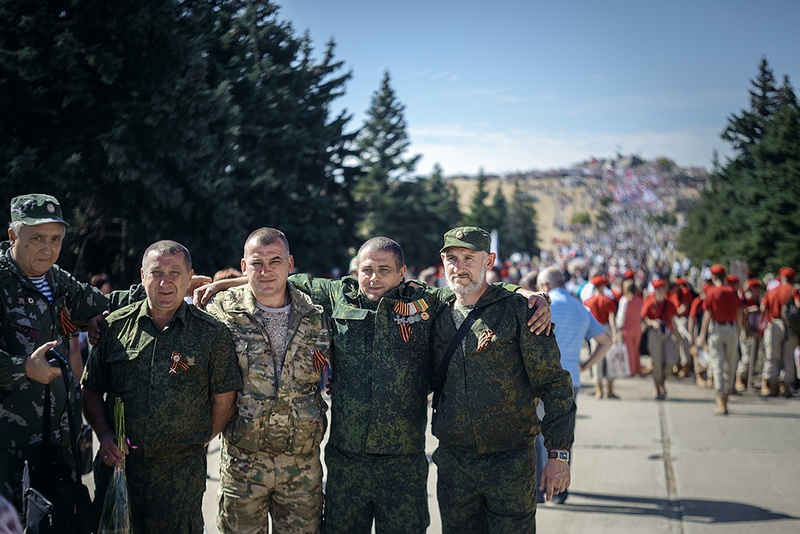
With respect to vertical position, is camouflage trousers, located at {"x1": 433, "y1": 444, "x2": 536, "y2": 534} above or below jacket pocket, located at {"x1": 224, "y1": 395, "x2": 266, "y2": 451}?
below

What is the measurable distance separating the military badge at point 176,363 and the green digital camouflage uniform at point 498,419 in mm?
1419

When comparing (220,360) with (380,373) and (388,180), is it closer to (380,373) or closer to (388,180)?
(380,373)

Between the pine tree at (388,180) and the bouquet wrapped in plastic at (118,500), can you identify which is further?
the pine tree at (388,180)

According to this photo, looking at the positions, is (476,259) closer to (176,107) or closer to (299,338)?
(299,338)

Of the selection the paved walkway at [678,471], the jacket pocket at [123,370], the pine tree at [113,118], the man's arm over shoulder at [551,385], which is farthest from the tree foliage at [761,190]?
the jacket pocket at [123,370]

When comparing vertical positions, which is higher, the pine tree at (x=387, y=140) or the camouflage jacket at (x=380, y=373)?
the pine tree at (x=387, y=140)

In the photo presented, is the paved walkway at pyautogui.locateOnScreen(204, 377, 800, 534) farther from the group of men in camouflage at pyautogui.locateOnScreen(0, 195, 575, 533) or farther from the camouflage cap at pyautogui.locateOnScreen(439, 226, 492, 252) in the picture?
the camouflage cap at pyautogui.locateOnScreen(439, 226, 492, 252)

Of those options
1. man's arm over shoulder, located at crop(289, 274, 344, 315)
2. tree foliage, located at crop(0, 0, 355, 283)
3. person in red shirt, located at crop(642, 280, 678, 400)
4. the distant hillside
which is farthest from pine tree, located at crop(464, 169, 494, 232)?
the distant hillside

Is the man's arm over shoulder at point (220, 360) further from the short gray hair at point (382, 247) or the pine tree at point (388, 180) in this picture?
the pine tree at point (388, 180)

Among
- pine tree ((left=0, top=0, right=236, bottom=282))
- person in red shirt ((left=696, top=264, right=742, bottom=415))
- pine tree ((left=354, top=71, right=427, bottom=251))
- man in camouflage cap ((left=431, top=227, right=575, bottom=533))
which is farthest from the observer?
pine tree ((left=354, top=71, right=427, bottom=251))

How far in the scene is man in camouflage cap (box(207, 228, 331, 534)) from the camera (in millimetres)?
3430

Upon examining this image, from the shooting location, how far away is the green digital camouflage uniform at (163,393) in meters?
3.27

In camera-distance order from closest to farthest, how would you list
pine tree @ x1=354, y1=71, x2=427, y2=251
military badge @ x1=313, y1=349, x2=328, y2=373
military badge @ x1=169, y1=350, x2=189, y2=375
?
military badge @ x1=169, y1=350, x2=189, y2=375 → military badge @ x1=313, y1=349, x2=328, y2=373 → pine tree @ x1=354, y1=71, x2=427, y2=251

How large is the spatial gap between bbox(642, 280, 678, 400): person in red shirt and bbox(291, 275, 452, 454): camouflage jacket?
756 cm
